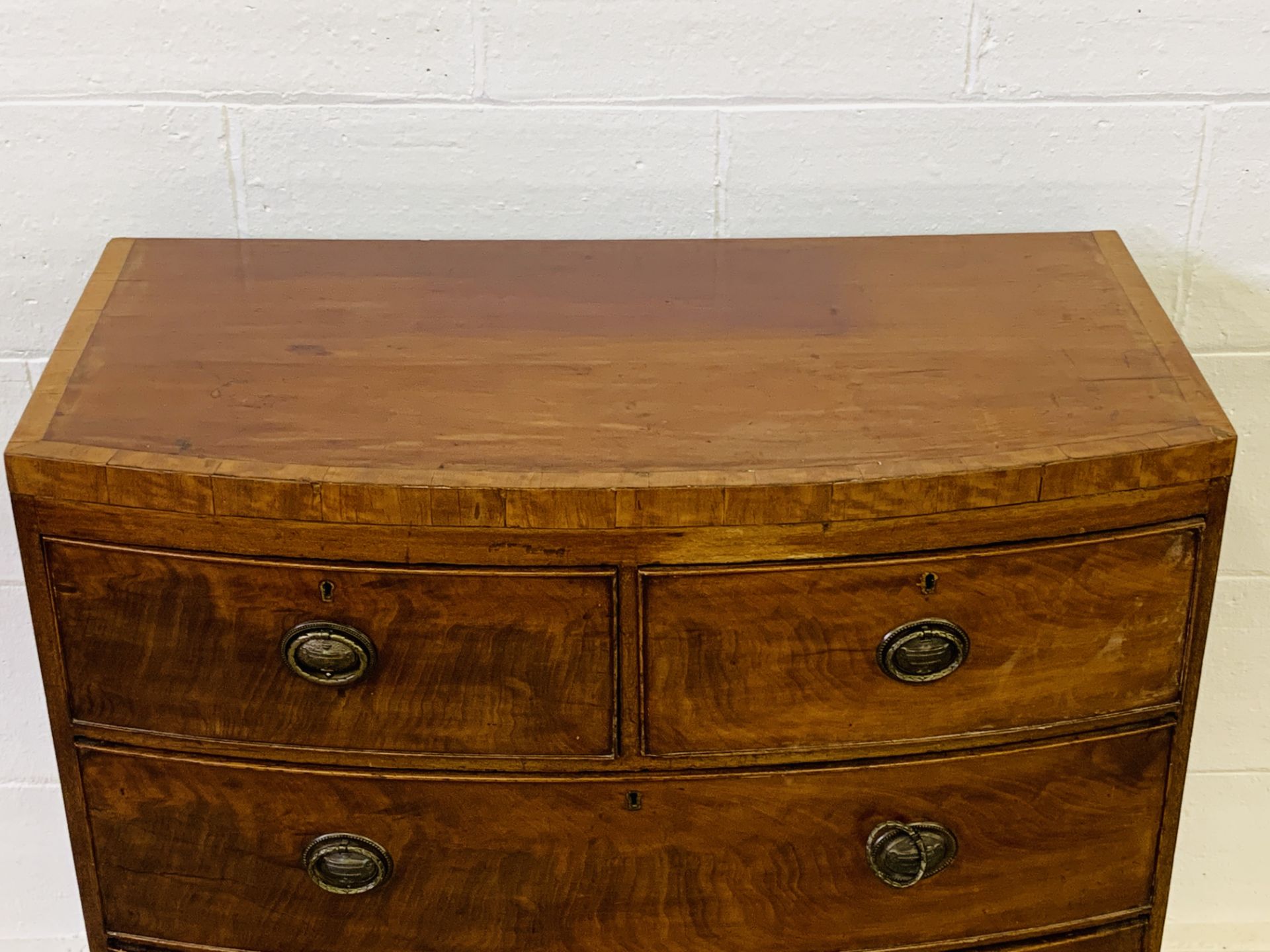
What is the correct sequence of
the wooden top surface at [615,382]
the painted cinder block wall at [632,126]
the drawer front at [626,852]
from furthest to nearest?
the painted cinder block wall at [632,126] < the drawer front at [626,852] < the wooden top surface at [615,382]

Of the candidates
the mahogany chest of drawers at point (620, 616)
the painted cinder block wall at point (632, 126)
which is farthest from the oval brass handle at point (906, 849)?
the painted cinder block wall at point (632, 126)

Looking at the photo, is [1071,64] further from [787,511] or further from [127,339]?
[127,339]

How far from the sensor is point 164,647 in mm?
1175

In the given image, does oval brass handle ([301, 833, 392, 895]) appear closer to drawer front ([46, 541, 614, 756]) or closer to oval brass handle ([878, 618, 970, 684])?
drawer front ([46, 541, 614, 756])

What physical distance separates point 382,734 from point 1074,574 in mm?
583

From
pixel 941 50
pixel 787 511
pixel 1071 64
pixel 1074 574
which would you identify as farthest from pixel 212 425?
pixel 1071 64

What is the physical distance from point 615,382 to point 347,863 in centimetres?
48

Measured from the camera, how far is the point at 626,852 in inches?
49.2

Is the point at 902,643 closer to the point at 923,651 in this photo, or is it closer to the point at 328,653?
the point at 923,651

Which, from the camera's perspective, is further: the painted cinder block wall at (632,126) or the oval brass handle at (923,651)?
the painted cinder block wall at (632,126)

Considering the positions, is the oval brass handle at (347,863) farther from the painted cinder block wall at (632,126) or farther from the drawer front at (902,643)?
the painted cinder block wall at (632,126)

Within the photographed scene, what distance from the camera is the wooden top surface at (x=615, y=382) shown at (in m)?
1.10

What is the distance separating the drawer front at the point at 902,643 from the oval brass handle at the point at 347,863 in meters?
0.27

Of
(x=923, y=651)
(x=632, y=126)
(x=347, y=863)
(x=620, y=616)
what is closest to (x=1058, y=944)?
(x=923, y=651)
